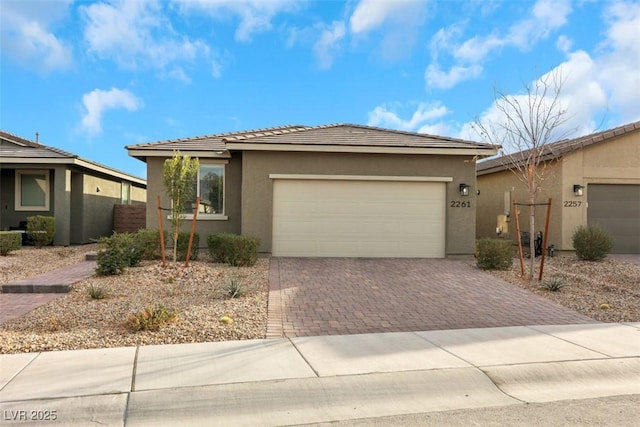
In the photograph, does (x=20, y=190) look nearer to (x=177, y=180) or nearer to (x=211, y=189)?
(x=211, y=189)

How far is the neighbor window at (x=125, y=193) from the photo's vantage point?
70.4 ft

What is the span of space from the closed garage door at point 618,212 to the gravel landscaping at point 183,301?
2.12m

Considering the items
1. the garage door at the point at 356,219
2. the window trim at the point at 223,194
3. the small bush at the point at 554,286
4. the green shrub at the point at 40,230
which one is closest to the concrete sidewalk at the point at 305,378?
the small bush at the point at 554,286

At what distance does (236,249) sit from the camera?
11.0m

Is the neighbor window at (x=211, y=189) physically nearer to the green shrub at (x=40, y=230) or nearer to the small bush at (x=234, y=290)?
the green shrub at (x=40, y=230)

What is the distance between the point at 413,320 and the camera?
6.94 metres

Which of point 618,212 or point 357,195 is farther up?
point 357,195

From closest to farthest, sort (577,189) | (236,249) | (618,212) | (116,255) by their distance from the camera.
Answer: (116,255) < (236,249) < (577,189) < (618,212)

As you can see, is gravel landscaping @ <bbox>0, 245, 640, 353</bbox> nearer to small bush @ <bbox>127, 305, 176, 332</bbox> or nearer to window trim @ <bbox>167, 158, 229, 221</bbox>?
small bush @ <bbox>127, 305, 176, 332</bbox>

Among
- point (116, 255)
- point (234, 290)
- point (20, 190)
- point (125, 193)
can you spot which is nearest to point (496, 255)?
point (234, 290)

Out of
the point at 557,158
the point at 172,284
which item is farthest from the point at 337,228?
the point at 557,158

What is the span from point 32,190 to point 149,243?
9107mm

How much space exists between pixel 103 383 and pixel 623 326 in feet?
23.6

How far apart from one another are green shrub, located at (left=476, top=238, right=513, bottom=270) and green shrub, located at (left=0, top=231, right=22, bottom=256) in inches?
526
